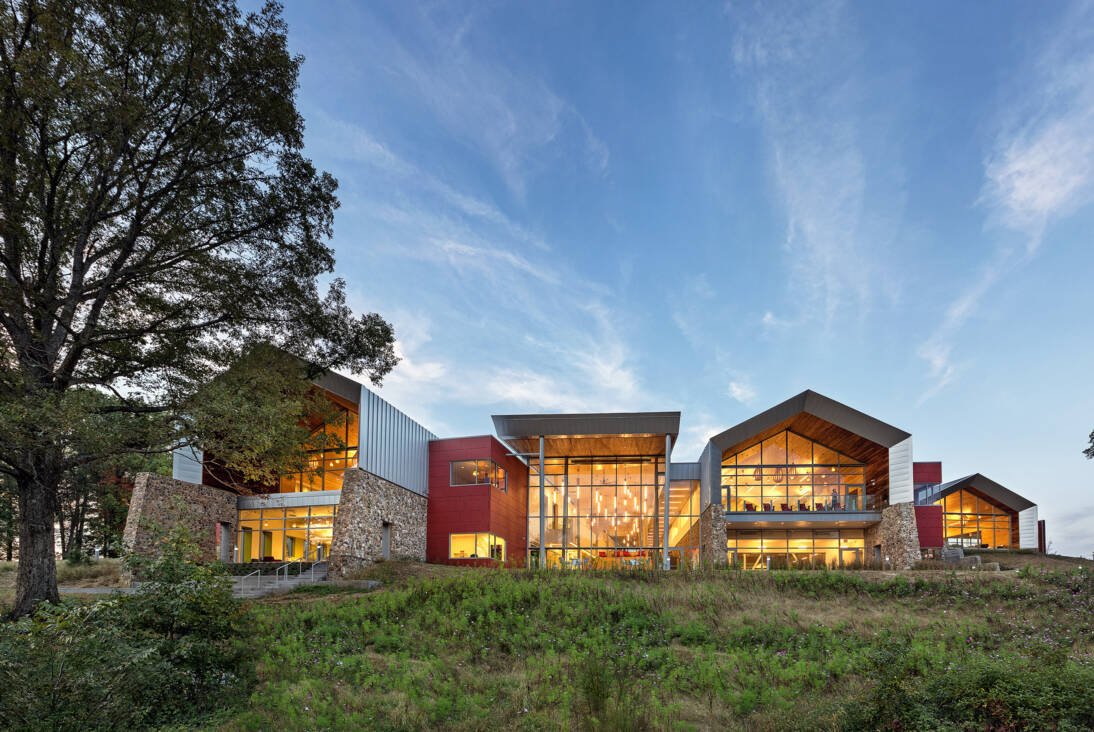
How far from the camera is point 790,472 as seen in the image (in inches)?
1065

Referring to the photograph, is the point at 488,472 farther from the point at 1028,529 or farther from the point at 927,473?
the point at 1028,529

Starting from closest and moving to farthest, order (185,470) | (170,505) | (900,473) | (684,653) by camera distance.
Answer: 1. (684,653)
2. (170,505)
3. (185,470)
4. (900,473)

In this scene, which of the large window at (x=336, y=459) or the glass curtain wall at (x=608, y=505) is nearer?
the large window at (x=336, y=459)

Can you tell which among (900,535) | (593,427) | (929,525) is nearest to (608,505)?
(593,427)

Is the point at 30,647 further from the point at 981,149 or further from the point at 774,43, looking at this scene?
the point at 981,149

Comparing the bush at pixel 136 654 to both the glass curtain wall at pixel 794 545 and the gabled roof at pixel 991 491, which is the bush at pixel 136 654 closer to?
the glass curtain wall at pixel 794 545

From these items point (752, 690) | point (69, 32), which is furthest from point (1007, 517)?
point (69, 32)

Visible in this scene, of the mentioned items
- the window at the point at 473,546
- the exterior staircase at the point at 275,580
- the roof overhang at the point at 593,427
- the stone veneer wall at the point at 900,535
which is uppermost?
the roof overhang at the point at 593,427

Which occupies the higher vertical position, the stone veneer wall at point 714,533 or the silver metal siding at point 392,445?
the silver metal siding at point 392,445

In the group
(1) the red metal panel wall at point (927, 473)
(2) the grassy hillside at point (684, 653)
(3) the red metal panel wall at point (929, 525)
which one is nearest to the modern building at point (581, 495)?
(3) the red metal panel wall at point (929, 525)

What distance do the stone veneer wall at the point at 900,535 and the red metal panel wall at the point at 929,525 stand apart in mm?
1847

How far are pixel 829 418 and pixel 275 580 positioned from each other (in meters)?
20.8

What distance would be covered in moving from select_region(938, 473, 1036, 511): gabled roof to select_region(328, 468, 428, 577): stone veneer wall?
25.9 m

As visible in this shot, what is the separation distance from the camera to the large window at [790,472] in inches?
1056
